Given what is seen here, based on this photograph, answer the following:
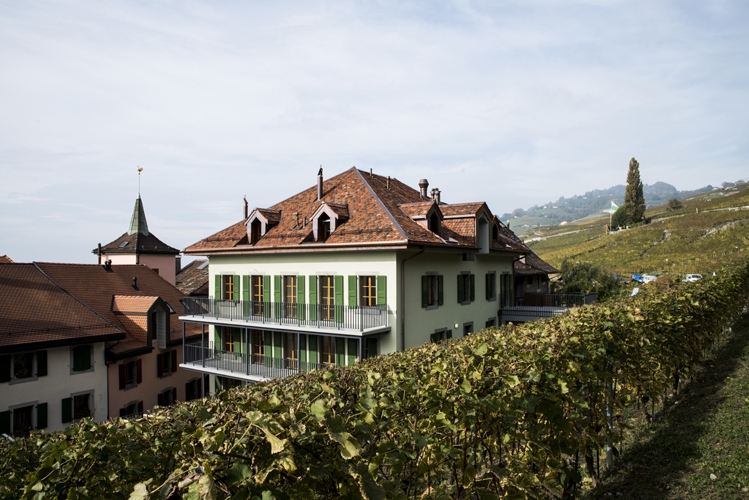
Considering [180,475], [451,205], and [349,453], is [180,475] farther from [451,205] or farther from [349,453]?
[451,205]

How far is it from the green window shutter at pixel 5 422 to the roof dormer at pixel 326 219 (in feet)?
43.9

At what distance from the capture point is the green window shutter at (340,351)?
20688 mm

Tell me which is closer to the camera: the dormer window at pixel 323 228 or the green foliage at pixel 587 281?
the dormer window at pixel 323 228

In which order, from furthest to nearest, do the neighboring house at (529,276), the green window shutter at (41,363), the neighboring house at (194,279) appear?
the neighboring house at (194,279)
the neighboring house at (529,276)
the green window shutter at (41,363)

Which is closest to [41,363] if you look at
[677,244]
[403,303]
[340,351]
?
[340,351]

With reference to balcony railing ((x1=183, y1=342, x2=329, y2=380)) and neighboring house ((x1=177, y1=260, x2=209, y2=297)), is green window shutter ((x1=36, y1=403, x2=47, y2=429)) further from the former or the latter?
neighboring house ((x1=177, y1=260, x2=209, y2=297))

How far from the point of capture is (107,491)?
2.93 metres

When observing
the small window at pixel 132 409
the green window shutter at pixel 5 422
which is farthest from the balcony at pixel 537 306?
the green window shutter at pixel 5 422

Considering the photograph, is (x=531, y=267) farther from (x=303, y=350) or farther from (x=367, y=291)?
(x=303, y=350)

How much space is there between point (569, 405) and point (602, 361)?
1.66 metres

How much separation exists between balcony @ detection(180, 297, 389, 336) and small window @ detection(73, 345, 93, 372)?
428 cm

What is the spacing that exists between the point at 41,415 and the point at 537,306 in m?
24.8

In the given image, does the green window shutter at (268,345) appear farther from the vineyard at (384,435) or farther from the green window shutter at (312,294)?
the vineyard at (384,435)

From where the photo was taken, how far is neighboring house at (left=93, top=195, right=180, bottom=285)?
43281mm
